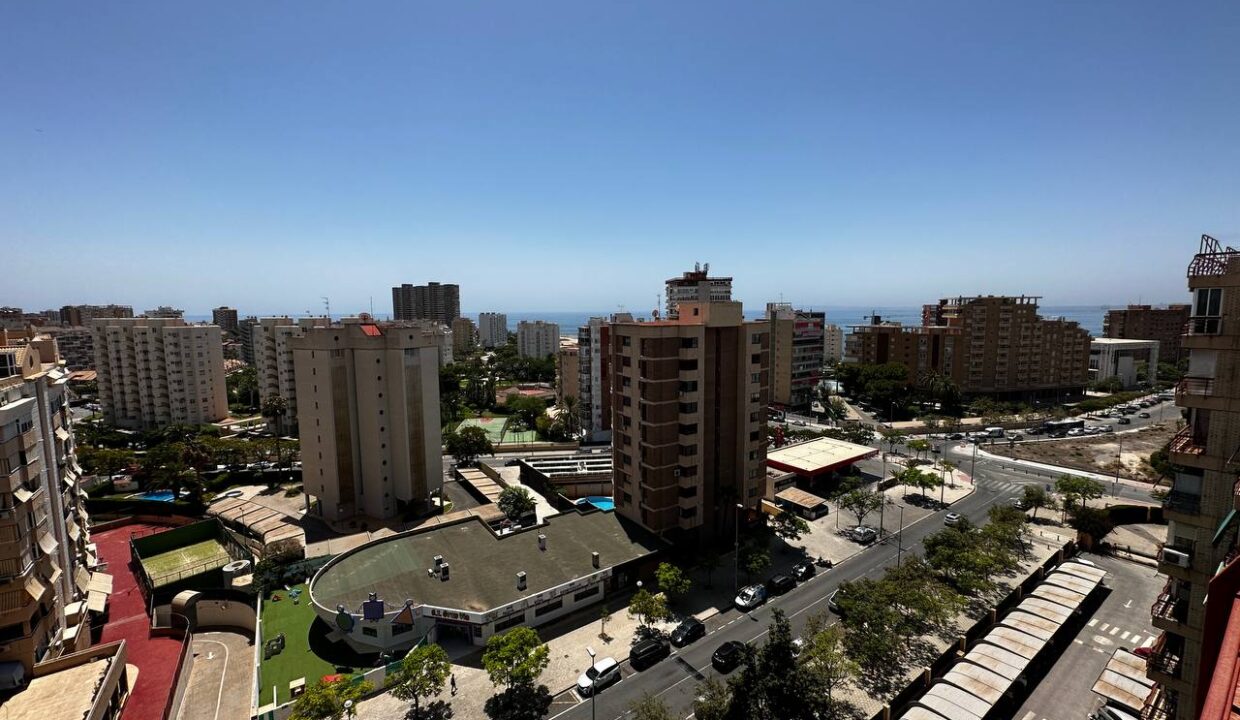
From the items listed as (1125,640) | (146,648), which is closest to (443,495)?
(146,648)

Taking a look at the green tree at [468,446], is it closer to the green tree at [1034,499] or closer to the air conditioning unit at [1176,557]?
the green tree at [1034,499]

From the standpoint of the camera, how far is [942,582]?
4147cm

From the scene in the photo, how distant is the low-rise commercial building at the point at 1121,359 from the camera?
133500mm

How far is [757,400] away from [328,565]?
39.3 m

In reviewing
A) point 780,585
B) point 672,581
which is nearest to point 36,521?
point 672,581

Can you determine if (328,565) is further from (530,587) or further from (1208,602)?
(1208,602)

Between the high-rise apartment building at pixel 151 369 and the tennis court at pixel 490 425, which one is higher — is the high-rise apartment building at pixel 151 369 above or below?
above

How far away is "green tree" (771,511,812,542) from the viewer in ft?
164

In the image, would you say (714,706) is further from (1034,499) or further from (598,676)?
(1034,499)

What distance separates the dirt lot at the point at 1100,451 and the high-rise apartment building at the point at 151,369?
14578 centimetres

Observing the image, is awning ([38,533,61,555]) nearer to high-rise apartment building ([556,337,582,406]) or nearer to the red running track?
the red running track

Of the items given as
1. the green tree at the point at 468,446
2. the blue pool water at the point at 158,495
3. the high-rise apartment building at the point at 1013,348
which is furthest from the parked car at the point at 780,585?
the high-rise apartment building at the point at 1013,348

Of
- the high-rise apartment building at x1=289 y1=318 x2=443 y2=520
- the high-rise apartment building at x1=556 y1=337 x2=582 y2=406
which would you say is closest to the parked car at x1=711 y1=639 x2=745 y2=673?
the high-rise apartment building at x1=289 y1=318 x2=443 y2=520

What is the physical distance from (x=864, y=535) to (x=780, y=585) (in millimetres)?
15016
